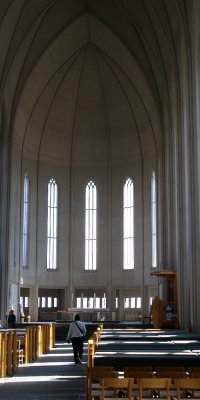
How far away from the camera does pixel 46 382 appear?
15664 millimetres

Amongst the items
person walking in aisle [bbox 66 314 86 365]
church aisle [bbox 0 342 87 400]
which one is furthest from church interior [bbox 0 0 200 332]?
church aisle [bbox 0 342 87 400]

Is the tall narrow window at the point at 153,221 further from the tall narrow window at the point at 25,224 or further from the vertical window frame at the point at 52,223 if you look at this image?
the tall narrow window at the point at 25,224

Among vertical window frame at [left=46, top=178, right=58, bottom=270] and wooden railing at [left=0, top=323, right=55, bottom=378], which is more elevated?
vertical window frame at [left=46, top=178, right=58, bottom=270]

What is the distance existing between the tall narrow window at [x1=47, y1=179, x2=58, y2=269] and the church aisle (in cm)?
2567

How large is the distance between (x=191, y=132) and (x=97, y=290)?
2213 centimetres

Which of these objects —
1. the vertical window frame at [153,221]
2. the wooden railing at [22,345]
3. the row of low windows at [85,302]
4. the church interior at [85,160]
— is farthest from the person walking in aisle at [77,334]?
the row of low windows at [85,302]

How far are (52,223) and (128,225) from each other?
18.4 feet

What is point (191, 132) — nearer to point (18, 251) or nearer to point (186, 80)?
point (186, 80)

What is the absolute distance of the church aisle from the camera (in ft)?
43.9

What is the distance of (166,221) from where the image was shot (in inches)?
1534

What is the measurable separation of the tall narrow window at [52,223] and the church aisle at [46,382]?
2567 cm

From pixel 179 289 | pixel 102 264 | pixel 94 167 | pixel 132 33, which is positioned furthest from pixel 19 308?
pixel 132 33

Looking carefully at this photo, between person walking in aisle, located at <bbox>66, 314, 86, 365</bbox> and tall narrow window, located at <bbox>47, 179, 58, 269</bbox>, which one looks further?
tall narrow window, located at <bbox>47, 179, 58, 269</bbox>

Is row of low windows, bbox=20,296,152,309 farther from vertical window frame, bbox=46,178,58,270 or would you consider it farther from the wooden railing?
the wooden railing
